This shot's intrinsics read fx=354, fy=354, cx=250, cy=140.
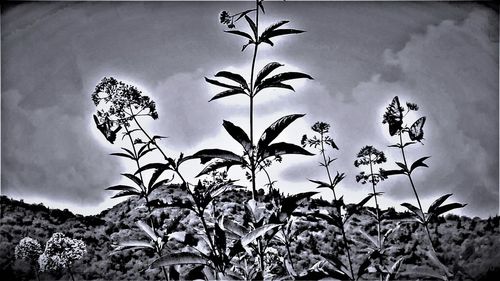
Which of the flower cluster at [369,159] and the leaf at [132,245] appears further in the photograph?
the flower cluster at [369,159]

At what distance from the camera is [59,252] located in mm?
2660

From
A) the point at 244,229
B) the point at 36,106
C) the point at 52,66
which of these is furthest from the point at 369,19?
the point at 36,106

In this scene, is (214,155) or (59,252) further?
(59,252)

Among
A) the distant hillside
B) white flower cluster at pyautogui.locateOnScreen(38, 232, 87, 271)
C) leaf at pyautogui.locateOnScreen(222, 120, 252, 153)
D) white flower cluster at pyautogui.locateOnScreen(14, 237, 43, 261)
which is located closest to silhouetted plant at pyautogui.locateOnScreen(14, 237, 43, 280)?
white flower cluster at pyautogui.locateOnScreen(14, 237, 43, 261)

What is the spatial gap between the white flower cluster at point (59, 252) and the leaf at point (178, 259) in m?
1.88

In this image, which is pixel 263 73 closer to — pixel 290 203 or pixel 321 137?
pixel 290 203

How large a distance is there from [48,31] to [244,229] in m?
4.01

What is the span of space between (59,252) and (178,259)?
1992 millimetres

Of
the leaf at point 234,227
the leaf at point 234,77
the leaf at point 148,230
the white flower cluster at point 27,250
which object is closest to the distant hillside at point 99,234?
the white flower cluster at point 27,250

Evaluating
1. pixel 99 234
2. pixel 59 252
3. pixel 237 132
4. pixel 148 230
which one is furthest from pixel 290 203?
pixel 99 234

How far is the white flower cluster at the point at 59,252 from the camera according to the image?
2621mm

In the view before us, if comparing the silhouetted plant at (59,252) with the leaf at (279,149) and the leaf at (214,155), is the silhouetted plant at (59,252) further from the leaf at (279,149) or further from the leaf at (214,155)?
the leaf at (279,149)

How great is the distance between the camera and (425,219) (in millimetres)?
2127

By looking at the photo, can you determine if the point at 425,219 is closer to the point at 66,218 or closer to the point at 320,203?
the point at 320,203
